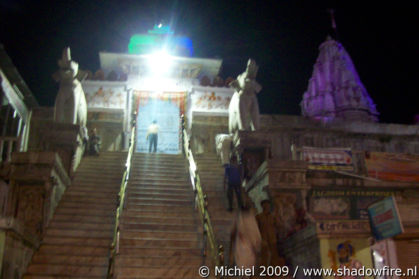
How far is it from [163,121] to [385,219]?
14348mm

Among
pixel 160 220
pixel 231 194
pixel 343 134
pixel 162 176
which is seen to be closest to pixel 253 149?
pixel 231 194

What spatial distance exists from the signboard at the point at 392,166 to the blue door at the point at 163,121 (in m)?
8.96

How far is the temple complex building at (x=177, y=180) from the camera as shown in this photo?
23.1ft

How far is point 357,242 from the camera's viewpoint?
5.82 m

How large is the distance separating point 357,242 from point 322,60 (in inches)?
1335

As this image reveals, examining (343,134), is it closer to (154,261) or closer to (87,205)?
(87,205)

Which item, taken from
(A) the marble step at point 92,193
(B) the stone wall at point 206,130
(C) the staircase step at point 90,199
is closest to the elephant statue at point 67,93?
(A) the marble step at point 92,193

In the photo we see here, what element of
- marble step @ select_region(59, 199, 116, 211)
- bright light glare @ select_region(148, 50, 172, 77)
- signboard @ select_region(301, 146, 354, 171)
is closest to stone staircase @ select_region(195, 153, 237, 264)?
marble step @ select_region(59, 199, 116, 211)

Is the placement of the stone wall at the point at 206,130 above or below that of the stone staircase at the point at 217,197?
above

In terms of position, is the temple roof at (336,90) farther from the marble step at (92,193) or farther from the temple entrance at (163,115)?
the marble step at (92,193)

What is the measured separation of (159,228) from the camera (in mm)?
8648

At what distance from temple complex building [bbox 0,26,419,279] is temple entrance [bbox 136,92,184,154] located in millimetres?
55

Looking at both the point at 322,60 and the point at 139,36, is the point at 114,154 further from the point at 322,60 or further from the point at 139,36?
the point at 322,60

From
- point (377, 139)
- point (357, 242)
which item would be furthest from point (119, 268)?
point (377, 139)
